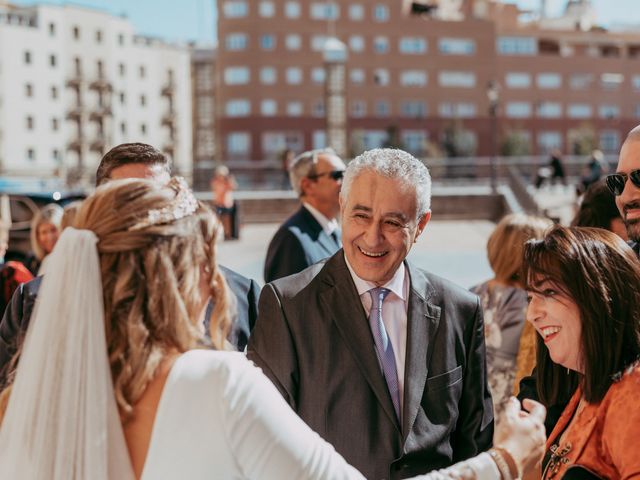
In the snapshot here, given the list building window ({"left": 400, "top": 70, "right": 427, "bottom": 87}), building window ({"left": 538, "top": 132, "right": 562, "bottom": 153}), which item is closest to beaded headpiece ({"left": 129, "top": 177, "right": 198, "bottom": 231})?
building window ({"left": 400, "top": 70, "right": 427, "bottom": 87})

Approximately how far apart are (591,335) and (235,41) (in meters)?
72.5

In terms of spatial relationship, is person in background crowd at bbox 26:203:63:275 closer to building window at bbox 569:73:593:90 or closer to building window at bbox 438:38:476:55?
building window at bbox 438:38:476:55

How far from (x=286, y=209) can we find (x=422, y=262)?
10104mm

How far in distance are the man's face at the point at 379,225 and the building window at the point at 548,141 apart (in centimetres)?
7934

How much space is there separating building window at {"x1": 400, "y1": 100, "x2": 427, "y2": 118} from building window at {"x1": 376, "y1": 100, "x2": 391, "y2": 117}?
1203 mm

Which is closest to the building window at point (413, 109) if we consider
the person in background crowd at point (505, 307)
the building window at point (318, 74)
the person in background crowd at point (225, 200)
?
the building window at point (318, 74)

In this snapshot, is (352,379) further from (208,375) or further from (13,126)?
(13,126)

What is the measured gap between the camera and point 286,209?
2655cm

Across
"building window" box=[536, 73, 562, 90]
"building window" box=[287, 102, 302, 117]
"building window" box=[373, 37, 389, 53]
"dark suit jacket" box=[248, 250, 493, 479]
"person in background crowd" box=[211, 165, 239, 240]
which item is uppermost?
"building window" box=[373, 37, 389, 53]

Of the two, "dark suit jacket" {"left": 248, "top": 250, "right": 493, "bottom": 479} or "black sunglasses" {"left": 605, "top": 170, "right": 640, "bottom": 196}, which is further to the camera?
"black sunglasses" {"left": 605, "top": 170, "right": 640, "bottom": 196}

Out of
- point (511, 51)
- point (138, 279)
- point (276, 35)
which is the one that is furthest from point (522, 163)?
point (511, 51)

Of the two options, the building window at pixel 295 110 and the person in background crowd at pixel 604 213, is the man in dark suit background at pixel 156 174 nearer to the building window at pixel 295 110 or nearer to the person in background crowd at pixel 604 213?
the person in background crowd at pixel 604 213

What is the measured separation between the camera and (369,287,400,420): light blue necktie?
3.01 m

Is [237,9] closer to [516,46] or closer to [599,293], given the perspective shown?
[516,46]
